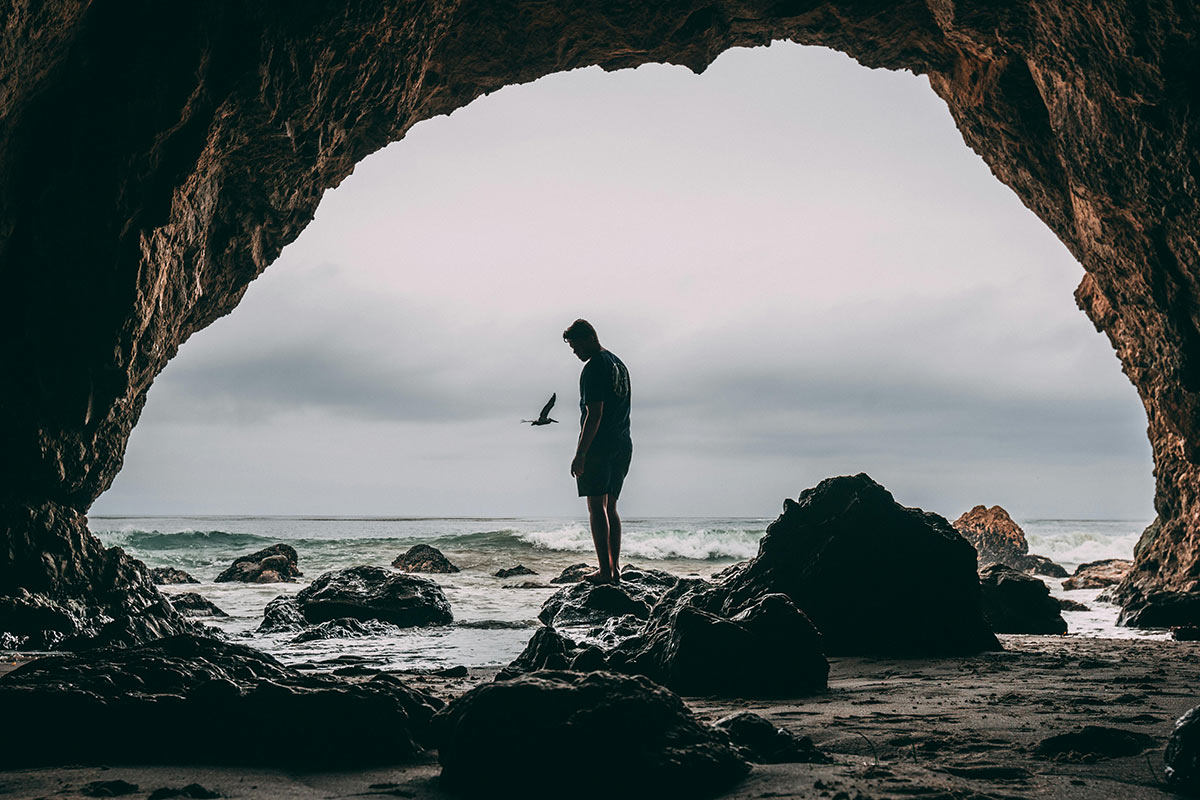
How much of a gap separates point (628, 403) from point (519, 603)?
7.27 ft

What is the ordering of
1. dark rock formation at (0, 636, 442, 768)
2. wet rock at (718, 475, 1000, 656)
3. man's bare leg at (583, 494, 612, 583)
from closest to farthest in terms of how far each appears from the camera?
dark rock formation at (0, 636, 442, 768)
wet rock at (718, 475, 1000, 656)
man's bare leg at (583, 494, 612, 583)

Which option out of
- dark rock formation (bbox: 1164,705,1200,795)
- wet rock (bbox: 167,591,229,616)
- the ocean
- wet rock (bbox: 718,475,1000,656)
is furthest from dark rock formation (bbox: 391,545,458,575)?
dark rock formation (bbox: 1164,705,1200,795)

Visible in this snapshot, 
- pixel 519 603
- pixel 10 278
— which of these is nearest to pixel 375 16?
pixel 10 278

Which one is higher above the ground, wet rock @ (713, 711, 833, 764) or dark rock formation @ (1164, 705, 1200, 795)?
dark rock formation @ (1164, 705, 1200, 795)

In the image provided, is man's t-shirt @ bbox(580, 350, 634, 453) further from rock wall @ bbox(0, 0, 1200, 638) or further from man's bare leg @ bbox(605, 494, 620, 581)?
rock wall @ bbox(0, 0, 1200, 638)

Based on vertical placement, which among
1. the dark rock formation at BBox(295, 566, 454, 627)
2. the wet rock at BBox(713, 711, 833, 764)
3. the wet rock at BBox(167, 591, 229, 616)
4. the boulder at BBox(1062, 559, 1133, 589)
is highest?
the wet rock at BBox(713, 711, 833, 764)

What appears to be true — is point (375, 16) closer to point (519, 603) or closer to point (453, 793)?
point (519, 603)

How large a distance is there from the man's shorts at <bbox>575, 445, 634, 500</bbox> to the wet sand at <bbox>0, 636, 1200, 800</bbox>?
2.95 metres

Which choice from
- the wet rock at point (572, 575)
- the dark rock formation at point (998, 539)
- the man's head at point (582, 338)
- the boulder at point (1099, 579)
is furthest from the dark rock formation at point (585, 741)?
the dark rock formation at point (998, 539)

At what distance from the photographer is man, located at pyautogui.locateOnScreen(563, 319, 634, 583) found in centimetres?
643

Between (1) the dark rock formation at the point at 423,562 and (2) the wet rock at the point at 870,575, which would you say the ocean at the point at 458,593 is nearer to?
(1) the dark rock formation at the point at 423,562

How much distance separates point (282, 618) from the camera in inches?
222

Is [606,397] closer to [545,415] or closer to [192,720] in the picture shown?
[545,415]

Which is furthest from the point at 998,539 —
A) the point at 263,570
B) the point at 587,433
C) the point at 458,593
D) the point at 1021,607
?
the point at 263,570
